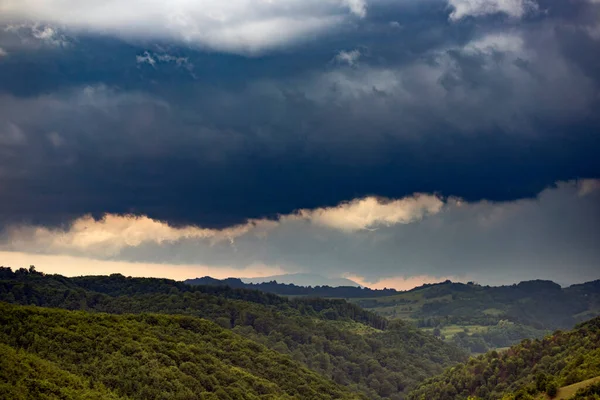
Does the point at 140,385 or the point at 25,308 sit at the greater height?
the point at 25,308

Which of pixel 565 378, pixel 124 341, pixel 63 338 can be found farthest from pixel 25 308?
pixel 565 378

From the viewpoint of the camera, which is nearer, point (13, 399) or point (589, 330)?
point (13, 399)

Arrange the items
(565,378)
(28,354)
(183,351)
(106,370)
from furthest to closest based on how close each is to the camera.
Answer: (183,351) < (106,370) < (28,354) < (565,378)

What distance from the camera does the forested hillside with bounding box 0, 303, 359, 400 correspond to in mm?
123750

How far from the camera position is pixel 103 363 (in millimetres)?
154000

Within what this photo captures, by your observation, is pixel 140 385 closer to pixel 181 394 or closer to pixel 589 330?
pixel 181 394

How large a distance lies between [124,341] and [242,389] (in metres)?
Answer: 34.2

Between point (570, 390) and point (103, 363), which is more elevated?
point (570, 390)

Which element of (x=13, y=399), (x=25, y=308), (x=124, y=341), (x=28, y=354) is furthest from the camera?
(x=124, y=341)

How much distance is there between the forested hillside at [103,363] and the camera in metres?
124

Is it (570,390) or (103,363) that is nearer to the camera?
(570,390)

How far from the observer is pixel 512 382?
195000mm

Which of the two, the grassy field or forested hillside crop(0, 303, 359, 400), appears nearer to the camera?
the grassy field

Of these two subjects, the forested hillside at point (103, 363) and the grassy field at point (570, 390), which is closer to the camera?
the grassy field at point (570, 390)
